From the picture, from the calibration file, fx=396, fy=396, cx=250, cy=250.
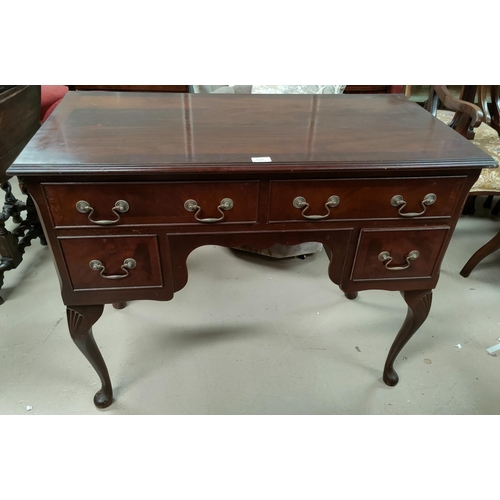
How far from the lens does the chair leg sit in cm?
206

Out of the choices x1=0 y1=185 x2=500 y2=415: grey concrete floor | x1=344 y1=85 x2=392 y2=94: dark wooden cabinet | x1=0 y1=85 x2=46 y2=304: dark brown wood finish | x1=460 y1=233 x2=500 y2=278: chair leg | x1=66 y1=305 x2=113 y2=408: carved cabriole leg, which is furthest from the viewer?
x1=344 y1=85 x2=392 y2=94: dark wooden cabinet

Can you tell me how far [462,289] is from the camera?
6.82ft

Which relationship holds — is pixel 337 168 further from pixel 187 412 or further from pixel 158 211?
pixel 187 412

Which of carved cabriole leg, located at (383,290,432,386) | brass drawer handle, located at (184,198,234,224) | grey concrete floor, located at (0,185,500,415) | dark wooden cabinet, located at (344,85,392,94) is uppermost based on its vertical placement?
brass drawer handle, located at (184,198,234,224)

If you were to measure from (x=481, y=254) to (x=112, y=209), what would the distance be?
6.27 feet

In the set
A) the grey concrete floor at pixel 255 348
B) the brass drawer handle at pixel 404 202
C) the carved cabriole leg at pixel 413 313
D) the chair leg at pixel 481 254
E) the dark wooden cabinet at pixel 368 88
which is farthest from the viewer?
the dark wooden cabinet at pixel 368 88

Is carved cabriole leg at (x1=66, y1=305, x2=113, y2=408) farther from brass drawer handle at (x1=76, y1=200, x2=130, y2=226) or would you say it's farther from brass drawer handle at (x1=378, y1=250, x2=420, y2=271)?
brass drawer handle at (x1=378, y1=250, x2=420, y2=271)

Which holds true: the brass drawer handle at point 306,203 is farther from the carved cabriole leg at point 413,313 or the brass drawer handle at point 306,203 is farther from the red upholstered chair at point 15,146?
the red upholstered chair at point 15,146

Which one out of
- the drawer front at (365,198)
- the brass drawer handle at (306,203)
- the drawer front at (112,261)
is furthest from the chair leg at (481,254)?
the drawer front at (112,261)

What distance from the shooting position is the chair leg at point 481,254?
2059mm

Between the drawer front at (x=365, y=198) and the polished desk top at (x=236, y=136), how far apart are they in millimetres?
56

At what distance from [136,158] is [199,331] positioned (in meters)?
0.98

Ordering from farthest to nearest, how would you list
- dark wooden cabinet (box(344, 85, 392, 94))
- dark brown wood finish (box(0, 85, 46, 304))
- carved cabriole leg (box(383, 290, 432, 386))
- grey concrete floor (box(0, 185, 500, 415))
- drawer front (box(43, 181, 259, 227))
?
dark wooden cabinet (box(344, 85, 392, 94)), dark brown wood finish (box(0, 85, 46, 304)), grey concrete floor (box(0, 185, 500, 415)), carved cabriole leg (box(383, 290, 432, 386)), drawer front (box(43, 181, 259, 227))

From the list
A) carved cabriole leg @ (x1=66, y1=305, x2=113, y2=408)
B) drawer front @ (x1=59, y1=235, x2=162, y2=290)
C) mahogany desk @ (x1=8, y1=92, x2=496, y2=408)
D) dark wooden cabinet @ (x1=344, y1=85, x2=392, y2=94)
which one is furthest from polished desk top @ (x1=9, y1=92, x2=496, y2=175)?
dark wooden cabinet @ (x1=344, y1=85, x2=392, y2=94)
